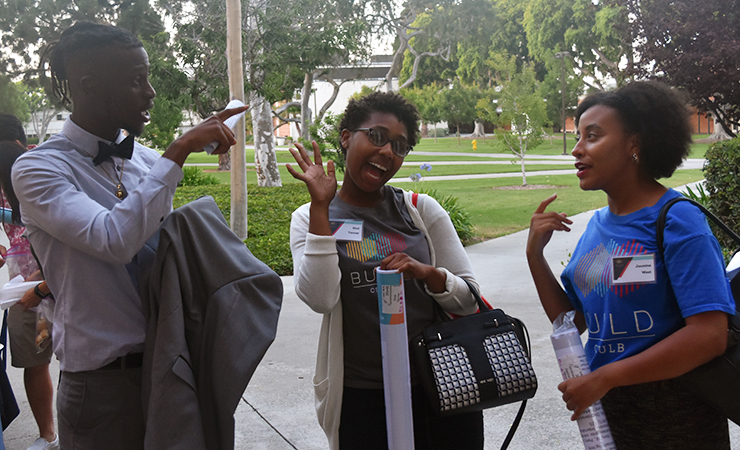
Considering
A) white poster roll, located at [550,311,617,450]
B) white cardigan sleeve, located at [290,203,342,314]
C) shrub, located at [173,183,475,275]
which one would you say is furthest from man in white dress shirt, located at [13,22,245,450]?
shrub, located at [173,183,475,275]

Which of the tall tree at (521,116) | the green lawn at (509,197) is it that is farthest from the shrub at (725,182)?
the tall tree at (521,116)

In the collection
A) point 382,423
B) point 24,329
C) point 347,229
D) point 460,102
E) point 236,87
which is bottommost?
point 24,329

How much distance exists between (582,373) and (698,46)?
25.9ft

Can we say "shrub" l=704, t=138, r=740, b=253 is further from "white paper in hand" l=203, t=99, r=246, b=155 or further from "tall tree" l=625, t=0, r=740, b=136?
"white paper in hand" l=203, t=99, r=246, b=155

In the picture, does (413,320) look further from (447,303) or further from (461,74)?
(461,74)

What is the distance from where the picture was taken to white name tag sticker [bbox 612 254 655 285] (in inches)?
68.4

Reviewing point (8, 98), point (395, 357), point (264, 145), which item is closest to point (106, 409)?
point (395, 357)

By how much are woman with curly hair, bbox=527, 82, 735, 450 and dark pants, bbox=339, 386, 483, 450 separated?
0.44 meters

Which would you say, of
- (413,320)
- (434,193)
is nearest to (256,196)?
(434,193)

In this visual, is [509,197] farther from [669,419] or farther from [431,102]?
[431,102]

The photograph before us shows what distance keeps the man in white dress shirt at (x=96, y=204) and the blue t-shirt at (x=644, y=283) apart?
3.74ft

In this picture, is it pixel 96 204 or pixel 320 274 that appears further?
pixel 320 274

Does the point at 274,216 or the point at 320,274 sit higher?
the point at 320,274

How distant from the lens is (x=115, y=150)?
188cm
